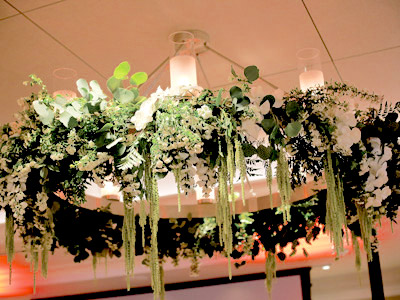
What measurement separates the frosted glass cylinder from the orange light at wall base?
5.96m

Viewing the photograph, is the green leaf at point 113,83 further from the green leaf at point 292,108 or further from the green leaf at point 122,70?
the green leaf at point 292,108

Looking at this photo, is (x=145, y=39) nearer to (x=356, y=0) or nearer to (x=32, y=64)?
(x=32, y=64)

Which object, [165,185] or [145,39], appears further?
[165,185]

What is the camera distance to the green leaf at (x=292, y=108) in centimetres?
206

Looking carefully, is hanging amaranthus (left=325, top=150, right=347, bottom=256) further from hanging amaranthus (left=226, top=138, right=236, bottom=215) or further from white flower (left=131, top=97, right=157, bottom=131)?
white flower (left=131, top=97, right=157, bottom=131)

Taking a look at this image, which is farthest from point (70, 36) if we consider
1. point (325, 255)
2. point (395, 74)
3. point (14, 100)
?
point (325, 255)

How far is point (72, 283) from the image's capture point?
29.1 feet

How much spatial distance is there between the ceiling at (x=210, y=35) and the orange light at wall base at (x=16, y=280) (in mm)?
4879

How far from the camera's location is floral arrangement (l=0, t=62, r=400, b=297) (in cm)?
198

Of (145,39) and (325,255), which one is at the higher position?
(145,39)

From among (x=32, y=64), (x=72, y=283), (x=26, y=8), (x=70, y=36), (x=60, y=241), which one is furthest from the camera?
(x=72, y=283)

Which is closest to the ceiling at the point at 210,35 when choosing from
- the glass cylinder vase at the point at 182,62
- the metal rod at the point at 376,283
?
the glass cylinder vase at the point at 182,62

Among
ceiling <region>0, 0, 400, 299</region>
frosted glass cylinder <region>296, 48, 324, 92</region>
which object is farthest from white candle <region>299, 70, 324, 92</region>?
ceiling <region>0, 0, 400, 299</region>

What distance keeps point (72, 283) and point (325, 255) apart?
4059mm
